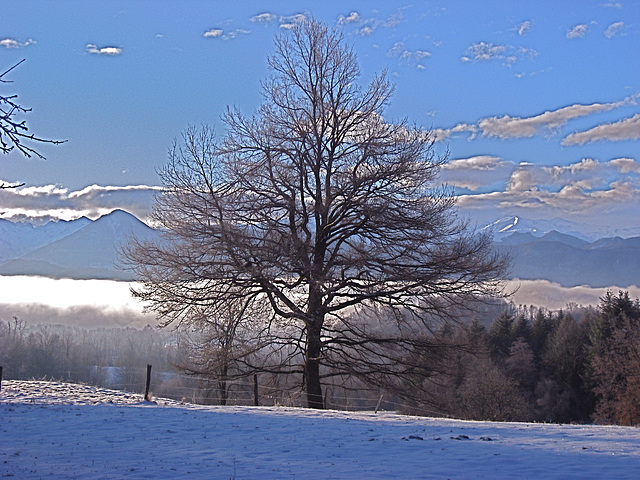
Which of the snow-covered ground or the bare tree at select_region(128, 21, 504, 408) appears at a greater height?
the bare tree at select_region(128, 21, 504, 408)

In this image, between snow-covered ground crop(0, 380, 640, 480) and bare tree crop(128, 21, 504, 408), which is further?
bare tree crop(128, 21, 504, 408)

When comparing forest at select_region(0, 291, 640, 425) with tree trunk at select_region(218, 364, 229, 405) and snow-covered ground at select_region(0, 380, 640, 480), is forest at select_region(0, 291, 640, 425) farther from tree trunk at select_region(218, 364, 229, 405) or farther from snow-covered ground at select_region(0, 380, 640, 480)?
snow-covered ground at select_region(0, 380, 640, 480)

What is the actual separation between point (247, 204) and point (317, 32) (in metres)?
6.41

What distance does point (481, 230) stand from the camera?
57.6 ft

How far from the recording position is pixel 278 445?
10.4 meters

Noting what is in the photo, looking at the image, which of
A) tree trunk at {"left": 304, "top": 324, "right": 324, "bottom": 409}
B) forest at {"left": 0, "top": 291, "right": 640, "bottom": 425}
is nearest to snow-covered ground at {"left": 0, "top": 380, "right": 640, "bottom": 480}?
tree trunk at {"left": 304, "top": 324, "right": 324, "bottom": 409}

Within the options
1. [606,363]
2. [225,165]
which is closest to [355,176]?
[225,165]

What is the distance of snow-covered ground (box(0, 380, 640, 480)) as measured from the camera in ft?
27.1

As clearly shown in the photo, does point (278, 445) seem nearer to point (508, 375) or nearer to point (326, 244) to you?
point (326, 244)

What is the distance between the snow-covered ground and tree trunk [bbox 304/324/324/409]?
303 cm

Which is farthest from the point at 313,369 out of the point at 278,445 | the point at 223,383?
the point at 278,445

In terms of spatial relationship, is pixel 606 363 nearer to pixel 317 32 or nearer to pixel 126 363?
pixel 317 32

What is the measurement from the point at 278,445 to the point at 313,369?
757cm

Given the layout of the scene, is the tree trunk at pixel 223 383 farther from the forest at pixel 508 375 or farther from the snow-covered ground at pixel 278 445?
the snow-covered ground at pixel 278 445
